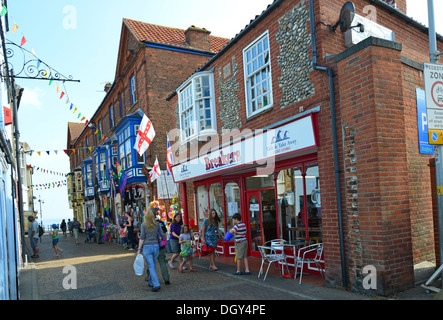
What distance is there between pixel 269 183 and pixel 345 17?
4.72m

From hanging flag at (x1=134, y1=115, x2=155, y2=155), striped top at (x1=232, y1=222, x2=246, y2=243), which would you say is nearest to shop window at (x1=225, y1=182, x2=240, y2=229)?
striped top at (x1=232, y1=222, x2=246, y2=243)

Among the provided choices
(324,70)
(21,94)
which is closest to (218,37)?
(21,94)

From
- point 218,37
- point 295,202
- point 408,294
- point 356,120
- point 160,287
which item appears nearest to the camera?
point 408,294

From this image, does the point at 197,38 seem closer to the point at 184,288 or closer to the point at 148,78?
the point at 148,78

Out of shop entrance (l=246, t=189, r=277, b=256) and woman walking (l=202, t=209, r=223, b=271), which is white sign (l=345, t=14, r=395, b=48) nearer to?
shop entrance (l=246, t=189, r=277, b=256)

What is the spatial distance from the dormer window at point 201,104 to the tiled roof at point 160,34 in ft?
22.7

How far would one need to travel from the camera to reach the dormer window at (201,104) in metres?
11.9

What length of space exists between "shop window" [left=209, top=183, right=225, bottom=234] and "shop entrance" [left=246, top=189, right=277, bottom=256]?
1.49 meters

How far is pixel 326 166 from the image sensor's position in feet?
23.2

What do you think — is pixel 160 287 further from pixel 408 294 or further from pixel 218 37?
pixel 218 37

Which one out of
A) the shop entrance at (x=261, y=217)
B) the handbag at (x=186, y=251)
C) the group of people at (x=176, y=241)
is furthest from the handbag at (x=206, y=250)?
the shop entrance at (x=261, y=217)

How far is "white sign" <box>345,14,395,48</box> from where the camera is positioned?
7453 mm

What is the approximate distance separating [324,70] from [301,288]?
13.9 ft

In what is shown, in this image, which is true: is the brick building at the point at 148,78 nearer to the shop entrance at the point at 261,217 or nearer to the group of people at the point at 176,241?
the shop entrance at the point at 261,217
